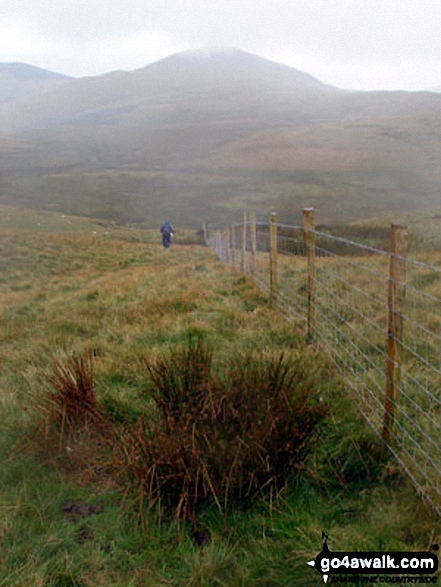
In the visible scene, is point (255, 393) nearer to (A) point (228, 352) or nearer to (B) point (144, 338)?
(A) point (228, 352)

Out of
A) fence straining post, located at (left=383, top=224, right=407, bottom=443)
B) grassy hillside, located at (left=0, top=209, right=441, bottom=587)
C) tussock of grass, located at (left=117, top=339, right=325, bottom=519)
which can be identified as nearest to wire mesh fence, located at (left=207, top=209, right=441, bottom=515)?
fence straining post, located at (left=383, top=224, right=407, bottom=443)

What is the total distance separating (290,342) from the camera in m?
5.25

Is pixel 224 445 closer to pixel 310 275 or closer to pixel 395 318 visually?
pixel 395 318

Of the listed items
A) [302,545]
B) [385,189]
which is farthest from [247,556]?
[385,189]

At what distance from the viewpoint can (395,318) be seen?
10.7 feet

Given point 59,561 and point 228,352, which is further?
point 228,352

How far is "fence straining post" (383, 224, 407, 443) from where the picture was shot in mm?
3168

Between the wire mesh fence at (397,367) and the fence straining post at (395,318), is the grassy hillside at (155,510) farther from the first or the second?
the fence straining post at (395,318)

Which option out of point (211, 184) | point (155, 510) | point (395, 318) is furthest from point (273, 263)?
point (211, 184)

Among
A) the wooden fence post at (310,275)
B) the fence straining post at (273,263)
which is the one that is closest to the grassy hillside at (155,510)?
the wooden fence post at (310,275)

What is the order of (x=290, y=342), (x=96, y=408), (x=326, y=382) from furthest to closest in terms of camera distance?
(x=290, y=342)
(x=326, y=382)
(x=96, y=408)

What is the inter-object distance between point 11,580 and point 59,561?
0.69 feet

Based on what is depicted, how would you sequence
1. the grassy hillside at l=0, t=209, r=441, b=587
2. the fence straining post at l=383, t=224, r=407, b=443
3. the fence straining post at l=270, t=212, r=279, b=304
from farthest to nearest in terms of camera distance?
the fence straining post at l=270, t=212, r=279, b=304 → the fence straining post at l=383, t=224, r=407, b=443 → the grassy hillside at l=0, t=209, r=441, b=587

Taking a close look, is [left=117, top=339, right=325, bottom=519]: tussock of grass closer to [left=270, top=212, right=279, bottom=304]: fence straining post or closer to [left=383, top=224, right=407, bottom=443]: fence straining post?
[left=383, top=224, right=407, bottom=443]: fence straining post
